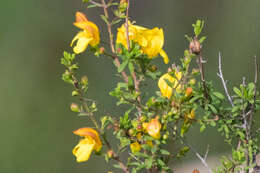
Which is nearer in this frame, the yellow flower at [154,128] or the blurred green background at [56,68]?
the yellow flower at [154,128]

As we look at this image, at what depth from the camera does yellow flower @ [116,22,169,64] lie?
66 centimetres

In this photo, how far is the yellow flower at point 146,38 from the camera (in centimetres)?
66

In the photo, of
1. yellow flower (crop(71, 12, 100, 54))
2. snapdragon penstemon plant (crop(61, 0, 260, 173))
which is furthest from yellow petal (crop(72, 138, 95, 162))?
yellow flower (crop(71, 12, 100, 54))

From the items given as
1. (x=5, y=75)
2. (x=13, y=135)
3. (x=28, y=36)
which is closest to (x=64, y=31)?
(x=28, y=36)

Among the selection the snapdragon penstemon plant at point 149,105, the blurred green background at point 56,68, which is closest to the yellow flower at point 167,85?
the snapdragon penstemon plant at point 149,105

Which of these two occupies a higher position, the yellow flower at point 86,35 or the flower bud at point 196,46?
the yellow flower at point 86,35

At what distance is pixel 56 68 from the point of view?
2.56m

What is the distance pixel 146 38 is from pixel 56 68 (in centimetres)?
195

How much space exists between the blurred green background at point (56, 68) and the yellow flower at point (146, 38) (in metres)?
1.83

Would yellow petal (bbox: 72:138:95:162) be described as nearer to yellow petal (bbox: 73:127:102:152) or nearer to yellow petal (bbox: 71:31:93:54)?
yellow petal (bbox: 73:127:102:152)

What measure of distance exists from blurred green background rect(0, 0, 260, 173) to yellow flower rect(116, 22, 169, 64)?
183cm

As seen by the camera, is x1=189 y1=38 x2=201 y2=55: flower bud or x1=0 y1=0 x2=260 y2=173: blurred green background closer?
x1=189 y1=38 x2=201 y2=55: flower bud

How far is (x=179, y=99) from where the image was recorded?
631mm

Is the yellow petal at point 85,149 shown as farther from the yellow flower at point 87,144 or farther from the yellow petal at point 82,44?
the yellow petal at point 82,44
